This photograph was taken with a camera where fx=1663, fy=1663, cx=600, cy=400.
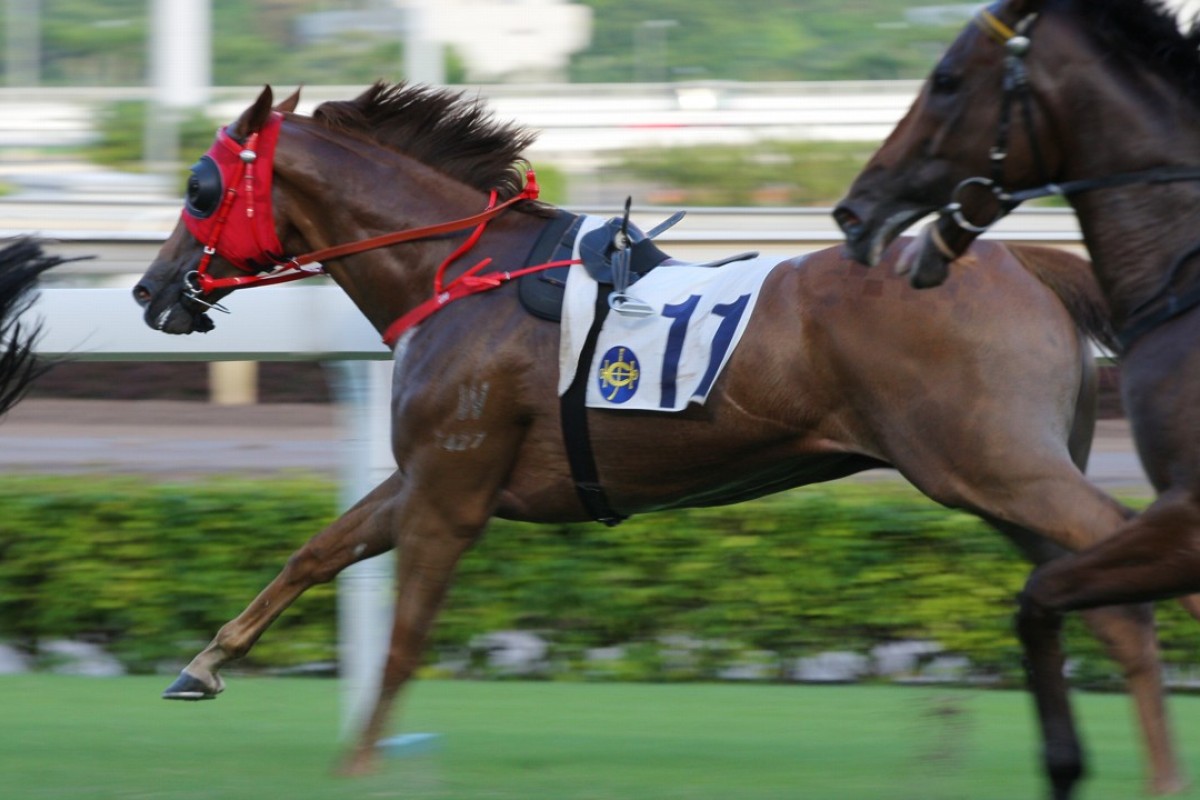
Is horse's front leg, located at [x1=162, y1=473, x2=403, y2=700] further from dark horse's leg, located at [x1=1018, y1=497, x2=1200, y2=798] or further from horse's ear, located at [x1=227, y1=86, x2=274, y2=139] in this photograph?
dark horse's leg, located at [x1=1018, y1=497, x2=1200, y2=798]

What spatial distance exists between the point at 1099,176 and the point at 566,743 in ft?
7.20

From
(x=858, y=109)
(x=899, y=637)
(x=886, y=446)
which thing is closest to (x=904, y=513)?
(x=899, y=637)

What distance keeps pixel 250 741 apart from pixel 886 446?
203cm

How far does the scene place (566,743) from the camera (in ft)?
15.5

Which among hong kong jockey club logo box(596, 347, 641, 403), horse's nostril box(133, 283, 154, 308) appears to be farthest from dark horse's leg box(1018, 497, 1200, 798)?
horse's nostril box(133, 283, 154, 308)

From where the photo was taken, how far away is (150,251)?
1193 centimetres

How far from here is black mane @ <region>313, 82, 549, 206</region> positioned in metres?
4.86

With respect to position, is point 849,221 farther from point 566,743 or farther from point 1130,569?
point 566,743

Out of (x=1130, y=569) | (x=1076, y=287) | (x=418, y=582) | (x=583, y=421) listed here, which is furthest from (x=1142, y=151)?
(x=418, y=582)

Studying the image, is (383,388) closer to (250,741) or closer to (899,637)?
(250,741)

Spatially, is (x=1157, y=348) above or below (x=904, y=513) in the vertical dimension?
above

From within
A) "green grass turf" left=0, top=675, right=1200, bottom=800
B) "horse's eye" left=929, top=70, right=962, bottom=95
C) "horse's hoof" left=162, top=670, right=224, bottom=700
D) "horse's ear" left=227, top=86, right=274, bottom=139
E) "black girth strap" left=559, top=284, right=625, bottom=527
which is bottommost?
"green grass turf" left=0, top=675, right=1200, bottom=800

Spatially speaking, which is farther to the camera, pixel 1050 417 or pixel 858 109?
pixel 858 109

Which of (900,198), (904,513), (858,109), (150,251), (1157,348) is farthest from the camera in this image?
(858,109)
